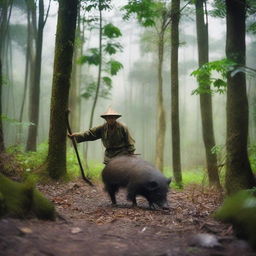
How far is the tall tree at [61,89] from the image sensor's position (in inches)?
371

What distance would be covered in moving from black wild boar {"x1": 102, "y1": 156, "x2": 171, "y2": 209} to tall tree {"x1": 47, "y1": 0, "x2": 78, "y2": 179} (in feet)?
7.30

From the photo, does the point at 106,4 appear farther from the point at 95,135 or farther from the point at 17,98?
the point at 17,98

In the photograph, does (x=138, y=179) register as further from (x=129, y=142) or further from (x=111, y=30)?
(x=111, y=30)

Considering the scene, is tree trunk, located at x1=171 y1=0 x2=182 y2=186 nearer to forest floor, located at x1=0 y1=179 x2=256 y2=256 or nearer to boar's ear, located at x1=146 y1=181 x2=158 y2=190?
boar's ear, located at x1=146 y1=181 x2=158 y2=190

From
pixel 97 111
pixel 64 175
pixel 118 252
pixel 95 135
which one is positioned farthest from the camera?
pixel 97 111

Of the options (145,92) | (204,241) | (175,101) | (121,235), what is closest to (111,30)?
(175,101)

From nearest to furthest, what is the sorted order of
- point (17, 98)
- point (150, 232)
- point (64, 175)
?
1. point (150, 232)
2. point (64, 175)
3. point (17, 98)

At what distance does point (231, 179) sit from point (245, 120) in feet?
3.89

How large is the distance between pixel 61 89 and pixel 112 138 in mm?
2367

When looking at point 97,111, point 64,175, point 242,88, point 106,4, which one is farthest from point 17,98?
point 242,88

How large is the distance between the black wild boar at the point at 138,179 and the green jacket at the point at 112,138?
0.46 meters

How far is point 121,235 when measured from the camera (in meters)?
4.69

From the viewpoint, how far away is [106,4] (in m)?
12.7

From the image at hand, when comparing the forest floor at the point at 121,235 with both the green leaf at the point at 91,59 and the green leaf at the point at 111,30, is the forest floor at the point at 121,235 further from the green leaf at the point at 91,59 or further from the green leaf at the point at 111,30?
the green leaf at the point at 111,30
